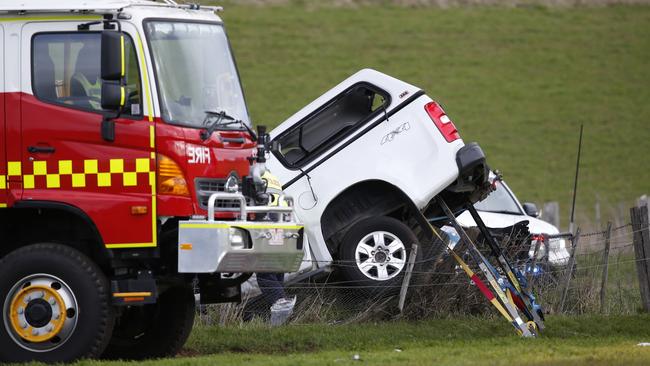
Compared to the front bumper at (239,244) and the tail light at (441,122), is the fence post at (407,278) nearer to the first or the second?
the tail light at (441,122)

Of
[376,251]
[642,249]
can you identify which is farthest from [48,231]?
[642,249]

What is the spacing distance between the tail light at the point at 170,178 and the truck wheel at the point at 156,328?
67.0 inches

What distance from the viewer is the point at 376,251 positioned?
46.9 ft

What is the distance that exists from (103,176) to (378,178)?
4.39 metres

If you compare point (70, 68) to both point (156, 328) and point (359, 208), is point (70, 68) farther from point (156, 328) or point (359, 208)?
point (359, 208)

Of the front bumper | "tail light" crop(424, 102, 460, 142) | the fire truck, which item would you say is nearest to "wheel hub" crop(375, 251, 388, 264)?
"tail light" crop(424, 102, 460, 142)

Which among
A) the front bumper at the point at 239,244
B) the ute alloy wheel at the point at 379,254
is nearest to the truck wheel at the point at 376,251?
the ute alloy wheel at the point at 379,254

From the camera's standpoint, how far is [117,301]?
35.0 feet

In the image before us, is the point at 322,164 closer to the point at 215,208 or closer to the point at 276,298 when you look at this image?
the point at 276,298

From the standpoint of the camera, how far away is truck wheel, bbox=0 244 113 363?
10.5 metres

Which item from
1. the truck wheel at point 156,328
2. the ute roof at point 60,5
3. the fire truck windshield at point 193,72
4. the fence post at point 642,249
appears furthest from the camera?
the fence post at point 642,249

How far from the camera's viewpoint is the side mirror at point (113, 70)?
33.9 feet

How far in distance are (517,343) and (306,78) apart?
32.0m

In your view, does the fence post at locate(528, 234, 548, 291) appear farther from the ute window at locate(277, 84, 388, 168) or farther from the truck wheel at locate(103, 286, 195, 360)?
the truck wheel at locate(103, 286, 195, 360)
